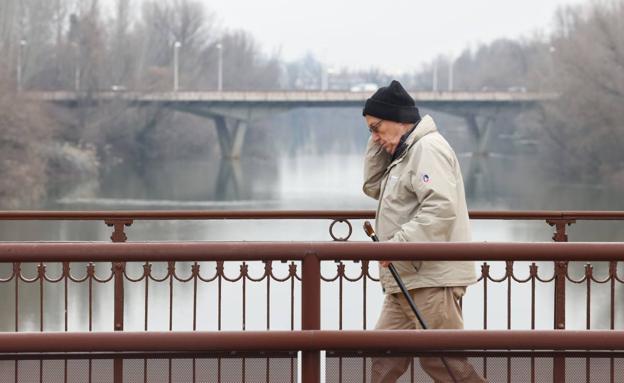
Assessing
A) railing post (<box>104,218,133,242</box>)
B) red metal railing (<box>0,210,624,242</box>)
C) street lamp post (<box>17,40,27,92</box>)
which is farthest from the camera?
street lamp post (<box>17,40,27,92</box>)

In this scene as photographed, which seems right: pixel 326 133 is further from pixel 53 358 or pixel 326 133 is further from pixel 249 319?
pixel 53 358

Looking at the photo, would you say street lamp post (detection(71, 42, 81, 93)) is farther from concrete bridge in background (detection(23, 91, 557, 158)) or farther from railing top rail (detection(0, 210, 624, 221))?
railing top rail (detection(0, 210, 624, 221))

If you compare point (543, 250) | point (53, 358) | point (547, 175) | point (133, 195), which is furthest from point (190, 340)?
point (547, 175)

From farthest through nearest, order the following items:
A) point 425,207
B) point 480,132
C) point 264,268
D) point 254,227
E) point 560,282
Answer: point 480,132, point 254,227, point 560,282, point 264,268, point 425,207

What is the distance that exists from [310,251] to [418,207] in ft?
4.76

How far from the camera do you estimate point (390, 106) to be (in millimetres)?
6258

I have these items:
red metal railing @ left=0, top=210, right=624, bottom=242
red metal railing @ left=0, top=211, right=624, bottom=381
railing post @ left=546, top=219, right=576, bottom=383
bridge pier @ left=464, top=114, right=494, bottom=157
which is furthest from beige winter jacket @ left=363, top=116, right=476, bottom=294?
bridge pier @ left=464, top=114, right=494, bottom=157

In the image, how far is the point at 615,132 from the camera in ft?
188

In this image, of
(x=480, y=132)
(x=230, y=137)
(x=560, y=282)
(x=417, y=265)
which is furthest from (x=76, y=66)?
(x=417, y=265)

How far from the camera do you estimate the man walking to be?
19.5 ft

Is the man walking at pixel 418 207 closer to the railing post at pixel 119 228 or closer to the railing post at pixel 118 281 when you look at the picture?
the railing post at pixel 118 281

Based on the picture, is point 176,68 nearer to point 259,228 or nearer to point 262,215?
point 259,228

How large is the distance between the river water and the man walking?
12097 millimetres

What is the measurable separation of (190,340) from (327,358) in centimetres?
50
